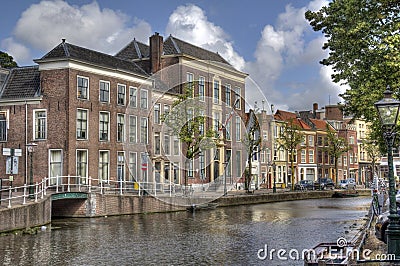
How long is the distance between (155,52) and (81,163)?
16.4m

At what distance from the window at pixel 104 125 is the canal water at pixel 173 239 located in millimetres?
8052

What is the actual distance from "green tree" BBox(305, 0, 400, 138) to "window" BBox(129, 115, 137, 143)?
2060 cm

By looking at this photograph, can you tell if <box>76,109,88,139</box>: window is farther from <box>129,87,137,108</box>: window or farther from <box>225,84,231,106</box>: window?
<box>225,84,231,106</box>: window

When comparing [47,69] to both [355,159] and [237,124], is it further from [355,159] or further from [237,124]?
[355,159]

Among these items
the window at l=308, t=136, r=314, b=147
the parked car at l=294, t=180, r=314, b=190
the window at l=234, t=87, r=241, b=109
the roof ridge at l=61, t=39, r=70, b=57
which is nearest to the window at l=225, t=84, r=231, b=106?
the window at l=234, t=87, r=241, b=109

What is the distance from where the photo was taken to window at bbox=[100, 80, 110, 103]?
38.4 metres

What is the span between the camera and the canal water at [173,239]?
17.1m

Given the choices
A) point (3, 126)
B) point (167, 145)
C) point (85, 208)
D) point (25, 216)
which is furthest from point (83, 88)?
point (25, 216)

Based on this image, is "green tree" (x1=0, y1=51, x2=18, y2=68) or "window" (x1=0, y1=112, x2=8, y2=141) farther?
"green tree" (x1=0, y1=51, x2=18, y2=68)

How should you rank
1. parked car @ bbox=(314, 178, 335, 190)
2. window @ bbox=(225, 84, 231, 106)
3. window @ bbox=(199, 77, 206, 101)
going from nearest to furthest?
window @ bbox=(199, 77, 206, 101)
window @ bbox=(225, 84, 231, 106)
parked car @ bbox=(314, 178, 335, 190)

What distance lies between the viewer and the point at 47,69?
3650 cm

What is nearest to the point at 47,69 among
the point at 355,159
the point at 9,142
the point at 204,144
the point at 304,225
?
the point at 9,142

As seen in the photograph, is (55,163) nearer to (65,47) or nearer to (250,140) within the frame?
(65,47)

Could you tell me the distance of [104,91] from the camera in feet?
127
